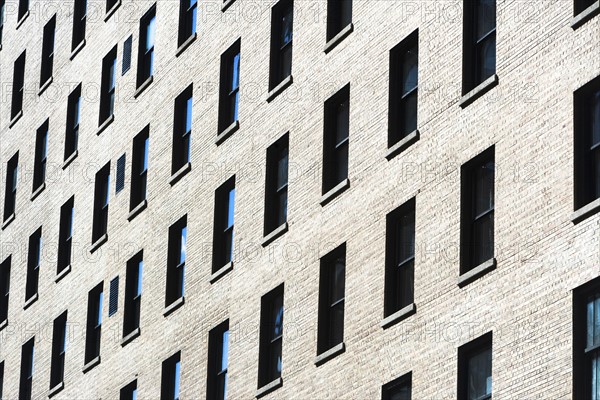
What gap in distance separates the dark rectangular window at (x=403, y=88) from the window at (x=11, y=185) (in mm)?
23705

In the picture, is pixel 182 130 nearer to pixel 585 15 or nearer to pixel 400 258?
pixel 400 258

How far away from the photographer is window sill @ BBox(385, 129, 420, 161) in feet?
127

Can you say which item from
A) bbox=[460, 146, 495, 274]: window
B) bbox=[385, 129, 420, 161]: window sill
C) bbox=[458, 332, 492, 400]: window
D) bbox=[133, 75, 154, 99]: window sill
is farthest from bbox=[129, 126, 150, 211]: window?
bbox=[458, 332, 492, 400]: window

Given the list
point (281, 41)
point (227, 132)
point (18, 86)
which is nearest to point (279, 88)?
point (281, 41)

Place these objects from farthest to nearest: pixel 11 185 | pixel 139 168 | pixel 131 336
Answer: pixel 11 185, pixel 139 168, pixel 131 336

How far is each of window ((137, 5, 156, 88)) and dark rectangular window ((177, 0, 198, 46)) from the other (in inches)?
79.6

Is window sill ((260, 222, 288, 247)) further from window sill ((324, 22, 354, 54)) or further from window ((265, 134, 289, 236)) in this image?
window sill ((324, 22, 354, 54))

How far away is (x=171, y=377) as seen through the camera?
1864 inches

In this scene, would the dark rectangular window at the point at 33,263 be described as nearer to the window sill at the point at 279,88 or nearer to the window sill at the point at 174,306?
the window sill at the point at 174,306

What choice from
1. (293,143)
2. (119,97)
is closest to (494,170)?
(293,143)

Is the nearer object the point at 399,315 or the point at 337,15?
the point at 399,315

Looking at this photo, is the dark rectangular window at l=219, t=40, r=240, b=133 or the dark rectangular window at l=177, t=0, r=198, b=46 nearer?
the dark rectangular window at l=219, t=40, r=240, b=133

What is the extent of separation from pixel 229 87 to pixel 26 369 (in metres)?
13.7

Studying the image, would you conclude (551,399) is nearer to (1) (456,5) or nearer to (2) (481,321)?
(2) (481,321)
